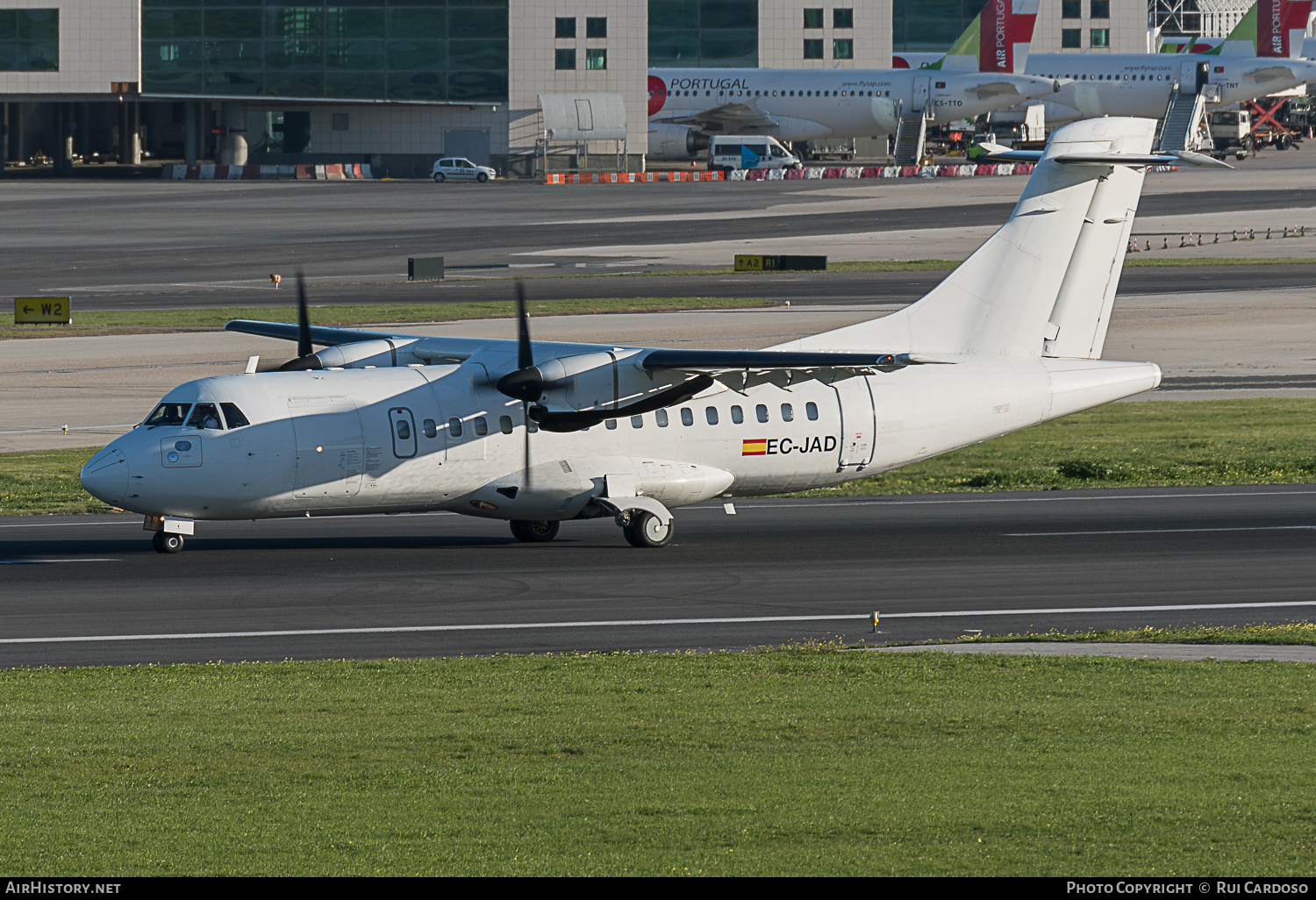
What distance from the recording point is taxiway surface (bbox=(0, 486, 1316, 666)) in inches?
839

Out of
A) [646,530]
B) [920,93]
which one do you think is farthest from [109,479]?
[920,93]

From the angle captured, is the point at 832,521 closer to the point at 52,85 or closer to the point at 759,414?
the point at 759,414

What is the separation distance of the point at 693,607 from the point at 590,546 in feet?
18.3

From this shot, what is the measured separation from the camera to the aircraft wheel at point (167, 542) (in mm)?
26500

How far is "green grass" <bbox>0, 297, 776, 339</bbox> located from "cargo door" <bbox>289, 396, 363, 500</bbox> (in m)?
31.0

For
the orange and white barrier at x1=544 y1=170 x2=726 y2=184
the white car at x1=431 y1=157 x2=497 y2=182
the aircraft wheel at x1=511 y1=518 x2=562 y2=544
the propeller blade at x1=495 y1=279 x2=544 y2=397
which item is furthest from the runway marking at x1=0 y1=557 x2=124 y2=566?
the white car at x1=431 y1=157 x2=497 y2=182

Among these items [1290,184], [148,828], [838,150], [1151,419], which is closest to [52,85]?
[838,150]

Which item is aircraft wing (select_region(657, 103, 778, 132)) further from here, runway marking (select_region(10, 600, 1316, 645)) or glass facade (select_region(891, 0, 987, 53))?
runway marking (select_region(10, 600, 1316, 645))

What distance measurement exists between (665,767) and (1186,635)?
10.0 m

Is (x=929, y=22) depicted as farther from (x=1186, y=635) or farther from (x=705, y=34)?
(x=1186, y=635)

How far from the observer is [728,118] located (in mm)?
131125

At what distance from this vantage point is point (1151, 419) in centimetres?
4375

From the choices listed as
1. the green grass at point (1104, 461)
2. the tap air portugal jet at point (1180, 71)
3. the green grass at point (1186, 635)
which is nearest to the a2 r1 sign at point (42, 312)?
the green grass at point (1104, 461)

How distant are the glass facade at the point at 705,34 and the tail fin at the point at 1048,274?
112 m
